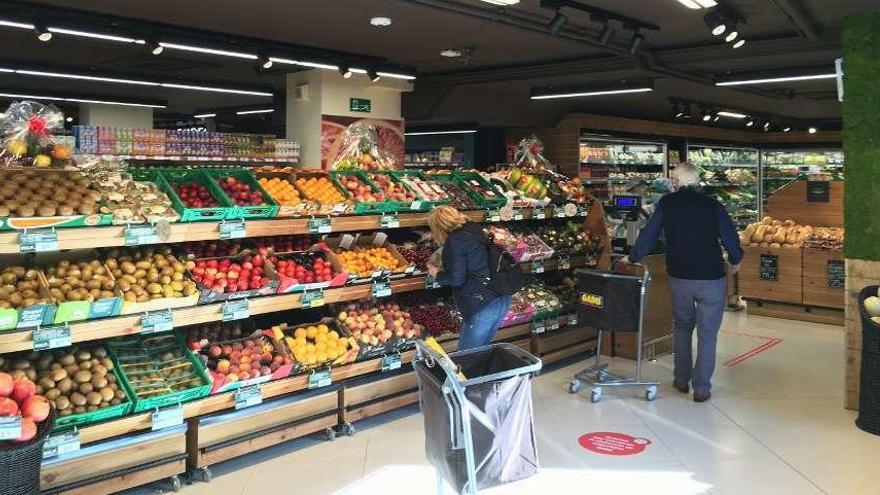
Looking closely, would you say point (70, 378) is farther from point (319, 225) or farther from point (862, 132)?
point (862, 132)

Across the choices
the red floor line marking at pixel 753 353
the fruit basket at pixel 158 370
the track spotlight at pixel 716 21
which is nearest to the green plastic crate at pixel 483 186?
the track spotlight at pixel 716 21

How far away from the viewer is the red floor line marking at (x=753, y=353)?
6.91 meters

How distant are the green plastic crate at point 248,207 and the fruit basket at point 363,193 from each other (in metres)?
0.67

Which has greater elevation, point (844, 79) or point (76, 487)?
point (844, 79)

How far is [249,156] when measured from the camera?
9.84 m

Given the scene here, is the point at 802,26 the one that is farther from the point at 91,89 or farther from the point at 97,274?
the point at 91,89

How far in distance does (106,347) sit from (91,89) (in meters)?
9.34

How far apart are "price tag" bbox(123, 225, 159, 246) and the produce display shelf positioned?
0.40m

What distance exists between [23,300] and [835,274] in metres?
8.53

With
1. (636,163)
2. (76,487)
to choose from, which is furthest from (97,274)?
(636,163)

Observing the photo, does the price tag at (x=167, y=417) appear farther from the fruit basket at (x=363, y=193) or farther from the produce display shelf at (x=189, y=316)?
the fruit basket at (x=363, y=193)

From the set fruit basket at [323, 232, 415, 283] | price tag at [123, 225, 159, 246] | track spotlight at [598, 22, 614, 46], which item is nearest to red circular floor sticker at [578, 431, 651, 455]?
fruit basket at [323, 232, 415, 283]

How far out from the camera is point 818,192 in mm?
9484

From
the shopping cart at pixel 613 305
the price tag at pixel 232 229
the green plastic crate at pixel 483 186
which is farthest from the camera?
the green plastic crate at pixel 483 186
